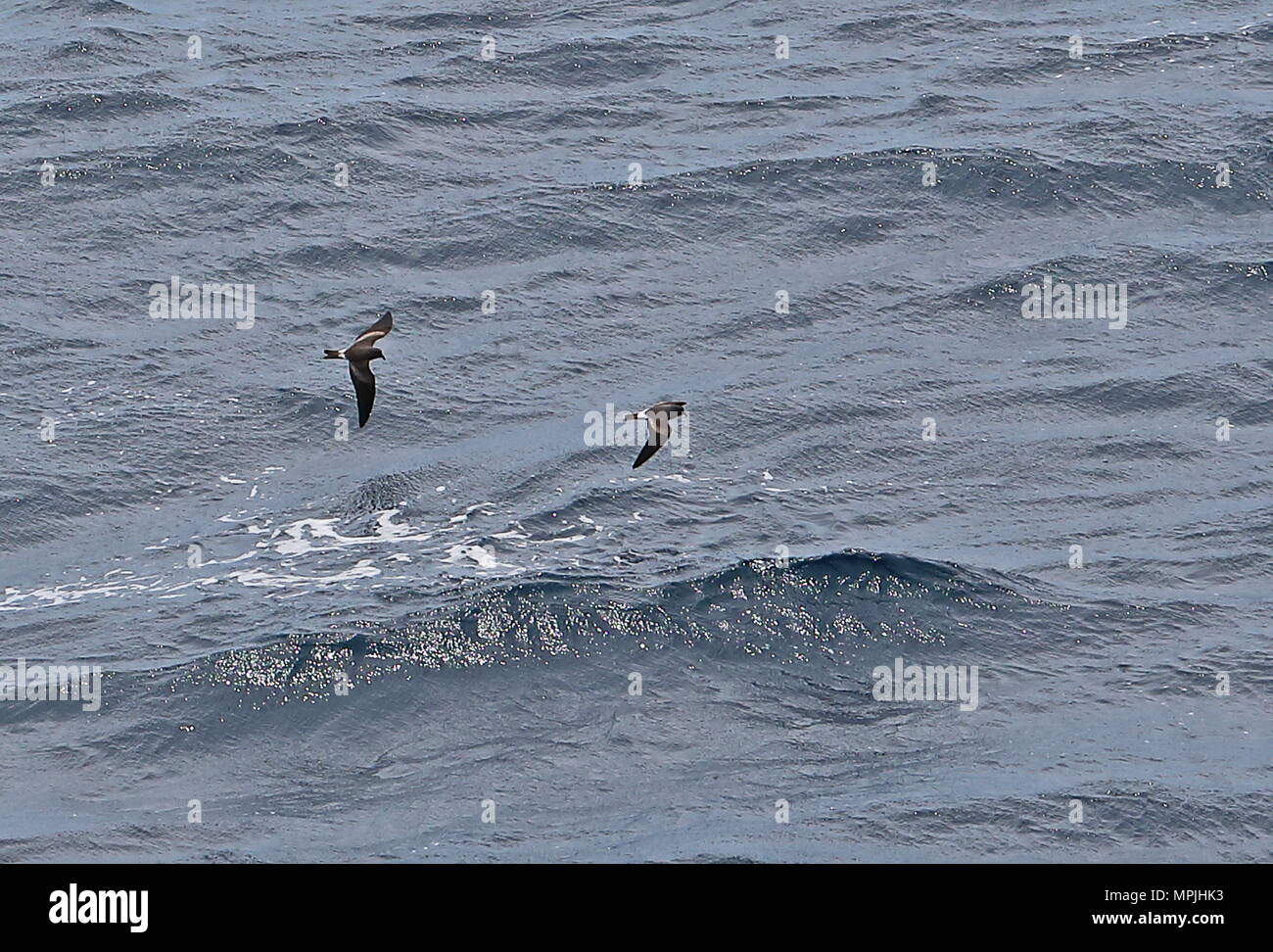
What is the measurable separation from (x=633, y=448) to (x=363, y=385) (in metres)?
10.7

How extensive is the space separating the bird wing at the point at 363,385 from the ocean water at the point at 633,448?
567 centimetres

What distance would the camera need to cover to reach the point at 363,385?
41562 millimetres

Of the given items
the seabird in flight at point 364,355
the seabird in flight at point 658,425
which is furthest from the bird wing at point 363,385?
the seabird in flight at point 658,425

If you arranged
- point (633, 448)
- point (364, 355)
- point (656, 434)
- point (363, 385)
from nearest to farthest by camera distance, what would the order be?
point (656, 434), point (363, 385), point (364, 355), point (633, 448)

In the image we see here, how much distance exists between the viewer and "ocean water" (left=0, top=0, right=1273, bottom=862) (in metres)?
42.2

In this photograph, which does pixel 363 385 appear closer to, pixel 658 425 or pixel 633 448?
pixel 658 425

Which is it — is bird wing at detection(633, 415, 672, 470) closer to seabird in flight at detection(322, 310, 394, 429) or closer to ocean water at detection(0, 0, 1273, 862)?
seabird in flight at detection(322, 310, 394, 429)

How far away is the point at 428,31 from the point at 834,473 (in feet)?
79.0

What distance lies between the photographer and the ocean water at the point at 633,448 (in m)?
42.2

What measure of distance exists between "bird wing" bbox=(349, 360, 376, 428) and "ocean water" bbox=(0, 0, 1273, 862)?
18.6 ft

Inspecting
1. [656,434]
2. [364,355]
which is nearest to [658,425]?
[656,434]
